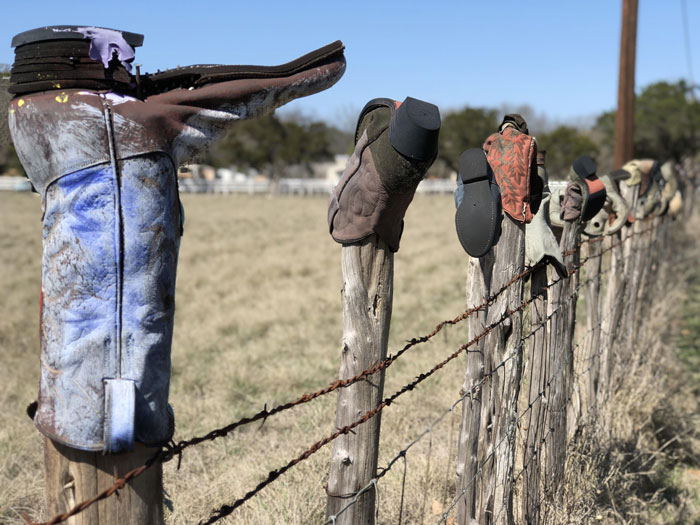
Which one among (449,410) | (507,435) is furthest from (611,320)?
(449,410)

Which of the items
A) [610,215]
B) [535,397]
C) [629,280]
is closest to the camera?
[535,397]

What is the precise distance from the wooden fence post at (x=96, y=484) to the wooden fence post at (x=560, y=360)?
2.14 metres

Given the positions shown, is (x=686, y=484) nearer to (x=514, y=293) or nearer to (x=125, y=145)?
(x=514, y=293)

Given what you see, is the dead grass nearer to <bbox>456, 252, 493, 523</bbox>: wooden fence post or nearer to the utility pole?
<bbox>456, 252, 493, 523</bbox>: wooden fence post

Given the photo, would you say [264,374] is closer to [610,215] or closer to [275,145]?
[610,215]

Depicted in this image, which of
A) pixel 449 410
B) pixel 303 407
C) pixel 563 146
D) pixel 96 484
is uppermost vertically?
pixel 563 146

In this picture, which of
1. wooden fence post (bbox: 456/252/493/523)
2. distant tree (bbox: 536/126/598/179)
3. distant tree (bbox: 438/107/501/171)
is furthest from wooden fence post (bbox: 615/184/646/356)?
distant tree (bbox: 438/107/501/171)

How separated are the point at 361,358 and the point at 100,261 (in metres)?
0.80

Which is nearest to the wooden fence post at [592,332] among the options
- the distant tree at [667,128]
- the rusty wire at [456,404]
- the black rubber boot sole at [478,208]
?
the rusty wire at [456,404]

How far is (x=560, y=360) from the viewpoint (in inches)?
122

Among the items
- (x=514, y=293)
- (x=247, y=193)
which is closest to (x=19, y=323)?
(x=514, y=293)

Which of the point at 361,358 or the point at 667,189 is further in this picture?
the point at 667,189

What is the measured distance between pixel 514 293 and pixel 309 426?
87.2 inches

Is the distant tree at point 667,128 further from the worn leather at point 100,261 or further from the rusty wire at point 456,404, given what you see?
the worn leather at point 100,261
